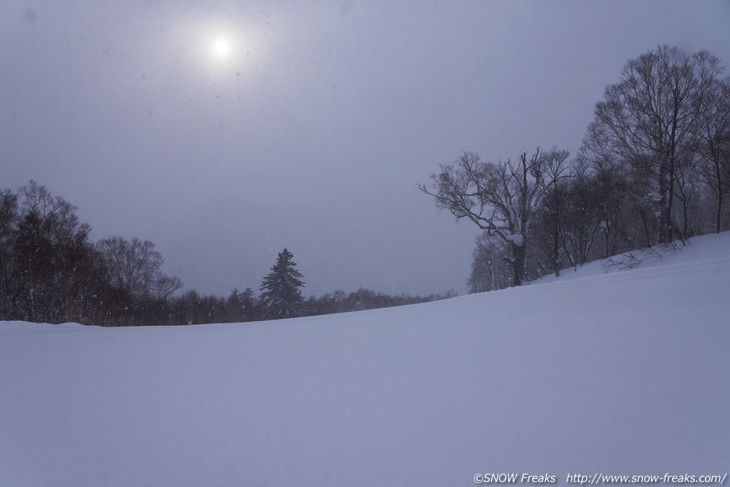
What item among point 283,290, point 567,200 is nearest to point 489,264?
point 567,200

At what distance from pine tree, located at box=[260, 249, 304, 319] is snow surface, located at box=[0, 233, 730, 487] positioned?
30311 mm

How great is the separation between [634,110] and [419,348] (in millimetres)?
18978

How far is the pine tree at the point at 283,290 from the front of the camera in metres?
33.1

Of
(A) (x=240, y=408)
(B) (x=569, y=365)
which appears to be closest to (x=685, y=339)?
(B) (x=569, y=365)

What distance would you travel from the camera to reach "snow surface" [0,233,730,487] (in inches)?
59.6

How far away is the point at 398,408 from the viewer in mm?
2010

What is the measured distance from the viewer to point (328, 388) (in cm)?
238

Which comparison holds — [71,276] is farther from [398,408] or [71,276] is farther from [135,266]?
[398,408]

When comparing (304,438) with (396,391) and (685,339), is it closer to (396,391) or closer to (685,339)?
(396,391)

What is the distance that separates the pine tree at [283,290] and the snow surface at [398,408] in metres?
30.3

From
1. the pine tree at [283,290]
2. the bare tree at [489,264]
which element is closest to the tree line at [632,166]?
the bare tree at [489,264]

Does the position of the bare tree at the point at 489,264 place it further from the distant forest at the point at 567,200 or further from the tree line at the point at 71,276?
the tree line at the point at 71,276

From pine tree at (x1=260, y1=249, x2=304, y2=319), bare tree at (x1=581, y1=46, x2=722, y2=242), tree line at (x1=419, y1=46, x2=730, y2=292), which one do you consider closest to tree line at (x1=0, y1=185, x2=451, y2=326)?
pine tree at (x1=260, y1=249, x2=304, y2=319)

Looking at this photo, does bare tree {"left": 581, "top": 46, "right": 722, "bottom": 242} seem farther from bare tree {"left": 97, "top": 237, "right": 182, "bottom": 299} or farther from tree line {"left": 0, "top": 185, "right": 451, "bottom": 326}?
bare tree {"left": 97, "top": 237, "right": 182, "bottom": 299}
